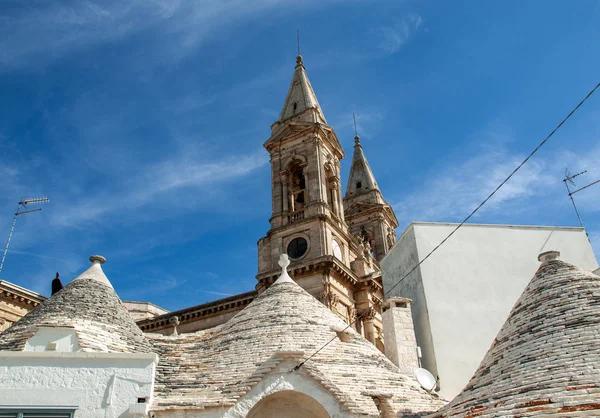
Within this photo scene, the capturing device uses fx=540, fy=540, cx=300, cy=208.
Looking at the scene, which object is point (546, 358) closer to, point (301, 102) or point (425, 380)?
point (425, 380)

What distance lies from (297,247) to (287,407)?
2014 centimetres

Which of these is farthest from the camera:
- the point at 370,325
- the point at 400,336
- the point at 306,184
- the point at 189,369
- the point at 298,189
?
the point at 298,189

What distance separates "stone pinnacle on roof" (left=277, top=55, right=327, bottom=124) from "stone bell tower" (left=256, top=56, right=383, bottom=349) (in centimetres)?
7

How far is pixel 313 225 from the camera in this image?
1219 inches

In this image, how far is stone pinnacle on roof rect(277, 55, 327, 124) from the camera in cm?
3572

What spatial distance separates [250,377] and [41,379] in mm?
3981

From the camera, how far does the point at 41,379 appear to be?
1027 cm

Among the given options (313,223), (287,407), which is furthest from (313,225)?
(287,407)

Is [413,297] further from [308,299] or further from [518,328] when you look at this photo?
[518,328]

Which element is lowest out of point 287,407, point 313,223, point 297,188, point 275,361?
point 287,407

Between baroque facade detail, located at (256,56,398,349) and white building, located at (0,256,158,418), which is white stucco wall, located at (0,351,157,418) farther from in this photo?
baroque facade detail, located at (256,56,398,349)

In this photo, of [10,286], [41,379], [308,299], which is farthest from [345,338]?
[10,286]

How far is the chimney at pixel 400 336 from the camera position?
50.7 feet

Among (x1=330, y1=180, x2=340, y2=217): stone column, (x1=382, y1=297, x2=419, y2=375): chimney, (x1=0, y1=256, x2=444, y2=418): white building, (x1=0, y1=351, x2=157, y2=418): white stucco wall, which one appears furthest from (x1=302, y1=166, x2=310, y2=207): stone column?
(x1=0, y1=351, x2=157, y2=418): white stucco wall
